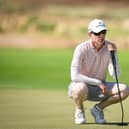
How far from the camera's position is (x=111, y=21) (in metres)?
43.2

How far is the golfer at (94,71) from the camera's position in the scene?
8414 mm

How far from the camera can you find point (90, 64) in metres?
8.53

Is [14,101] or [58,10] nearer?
[14,101]

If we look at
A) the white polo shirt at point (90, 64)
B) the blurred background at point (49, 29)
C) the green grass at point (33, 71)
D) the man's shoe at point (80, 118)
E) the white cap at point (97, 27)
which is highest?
the blurred background at point (49, 29)

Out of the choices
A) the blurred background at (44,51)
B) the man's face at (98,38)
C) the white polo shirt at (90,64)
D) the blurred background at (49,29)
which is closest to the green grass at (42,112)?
the blurred background at (44,51)

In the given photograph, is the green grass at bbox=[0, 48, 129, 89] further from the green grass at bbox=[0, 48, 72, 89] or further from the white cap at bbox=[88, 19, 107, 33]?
the white cap at bbox=[88, 19, 107, 33]

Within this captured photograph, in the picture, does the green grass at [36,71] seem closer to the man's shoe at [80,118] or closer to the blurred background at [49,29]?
the blurred background at [49,29]

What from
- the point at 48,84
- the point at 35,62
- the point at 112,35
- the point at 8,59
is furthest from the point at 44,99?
the point at 112,35

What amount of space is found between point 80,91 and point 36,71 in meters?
12.9

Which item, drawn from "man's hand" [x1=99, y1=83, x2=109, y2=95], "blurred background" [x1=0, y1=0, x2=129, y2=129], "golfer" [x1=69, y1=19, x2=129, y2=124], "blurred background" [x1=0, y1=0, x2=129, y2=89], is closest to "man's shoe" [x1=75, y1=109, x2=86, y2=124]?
"golfer" [x1=69, y1=19, x2=129, y2=124]

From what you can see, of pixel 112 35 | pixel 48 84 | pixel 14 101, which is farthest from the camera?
pixel 112 35

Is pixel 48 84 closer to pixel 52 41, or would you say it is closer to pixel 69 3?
pixel 52 41

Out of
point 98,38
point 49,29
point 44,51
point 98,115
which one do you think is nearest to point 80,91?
point 98,115

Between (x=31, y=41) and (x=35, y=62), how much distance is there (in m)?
12.4
